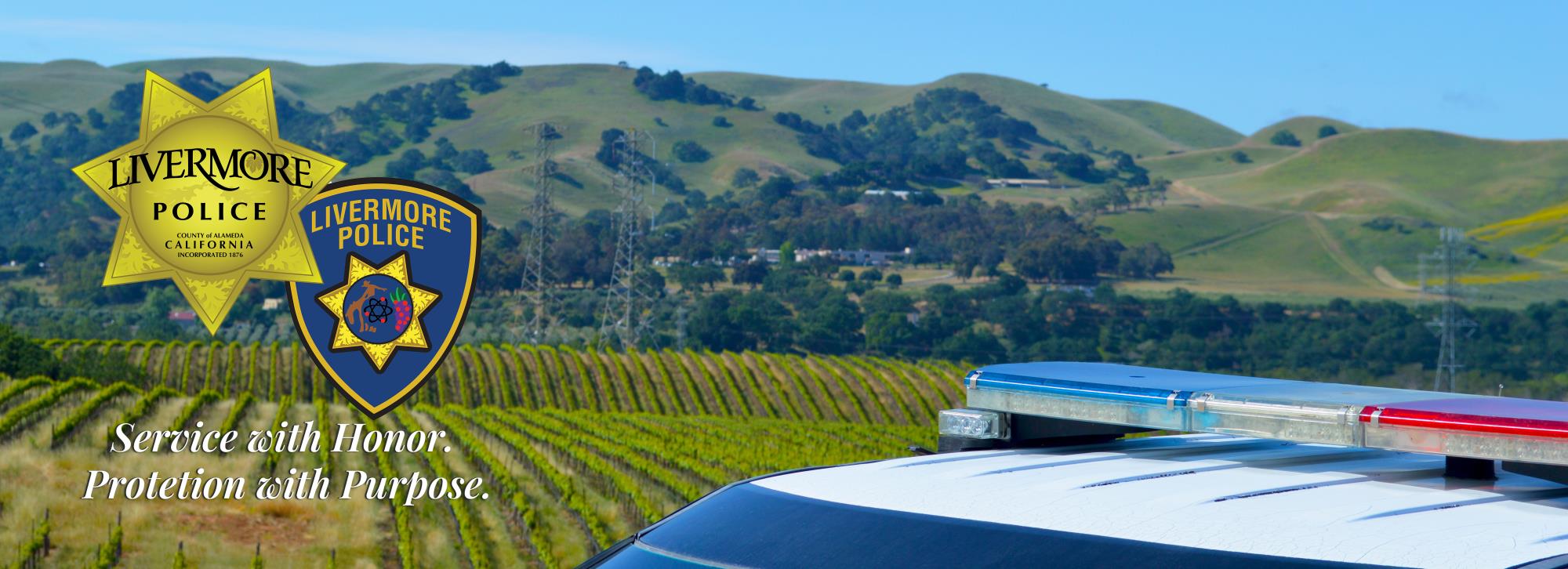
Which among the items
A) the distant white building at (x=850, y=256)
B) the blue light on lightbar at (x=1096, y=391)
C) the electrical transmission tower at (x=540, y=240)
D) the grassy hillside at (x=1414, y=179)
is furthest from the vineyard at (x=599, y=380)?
the grassy hillside at (x=1414, y=179)

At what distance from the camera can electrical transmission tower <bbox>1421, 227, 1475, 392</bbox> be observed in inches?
2114

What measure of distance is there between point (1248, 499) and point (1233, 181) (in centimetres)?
16859

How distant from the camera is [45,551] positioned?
469 inches

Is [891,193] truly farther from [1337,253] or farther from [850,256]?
[1337,253]

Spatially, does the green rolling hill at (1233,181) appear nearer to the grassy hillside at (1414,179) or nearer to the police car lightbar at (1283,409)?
the grassy hillside at (1414,179)

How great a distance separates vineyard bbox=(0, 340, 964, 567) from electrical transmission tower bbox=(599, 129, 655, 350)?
13.1m

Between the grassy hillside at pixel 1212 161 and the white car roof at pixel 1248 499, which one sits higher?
the grassy hillside at pixel 1212 161

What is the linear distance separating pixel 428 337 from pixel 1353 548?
36.5ft

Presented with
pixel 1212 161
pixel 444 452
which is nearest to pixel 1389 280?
pixel 1212 161

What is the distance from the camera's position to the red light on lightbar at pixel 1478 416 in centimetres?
273

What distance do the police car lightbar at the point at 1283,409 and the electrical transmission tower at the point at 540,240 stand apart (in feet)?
121

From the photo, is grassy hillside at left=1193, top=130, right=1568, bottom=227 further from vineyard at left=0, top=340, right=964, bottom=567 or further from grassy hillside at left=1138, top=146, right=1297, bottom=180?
vineyard at left=0, top=340, right=964, bottom=567

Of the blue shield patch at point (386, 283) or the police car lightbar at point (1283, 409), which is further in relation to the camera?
the blue shield patch at point (386, 283)

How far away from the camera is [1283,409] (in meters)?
3.07
